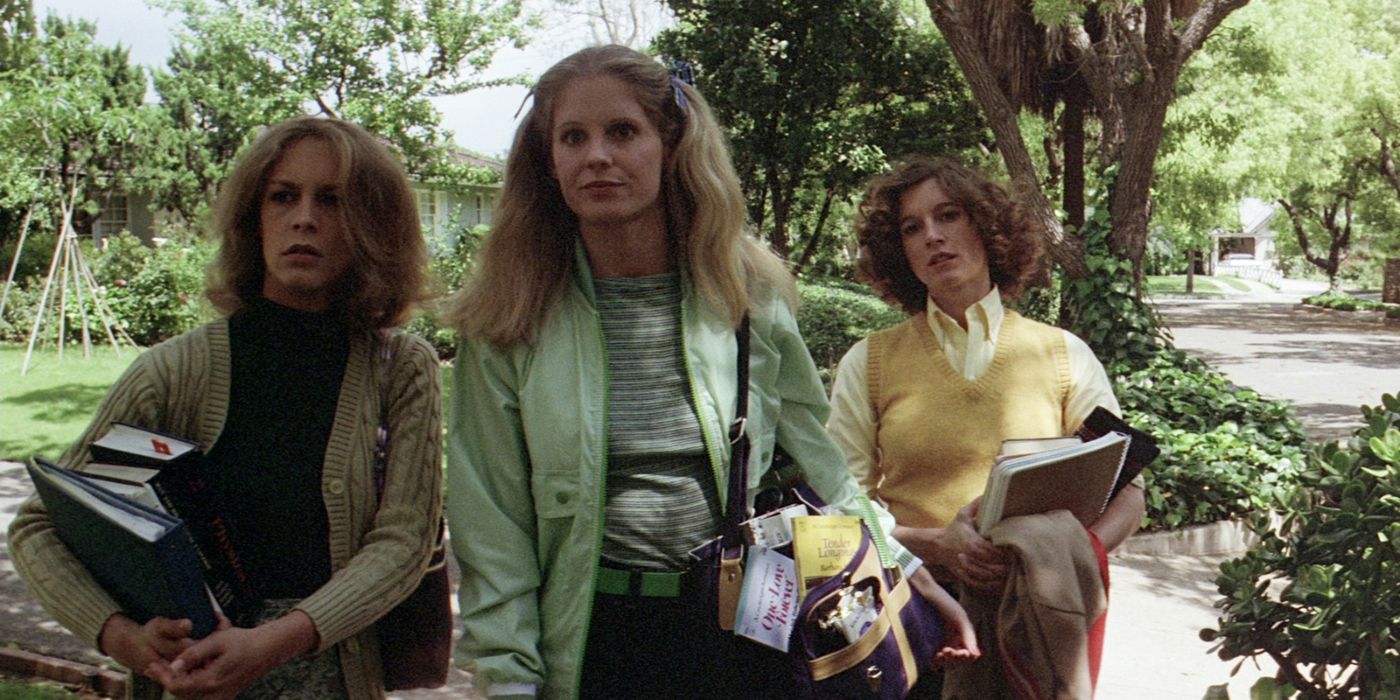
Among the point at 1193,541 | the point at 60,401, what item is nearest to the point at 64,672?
the point at 1193,541

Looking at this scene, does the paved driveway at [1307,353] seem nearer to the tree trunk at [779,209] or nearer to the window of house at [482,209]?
the tree trunk at [779,209]

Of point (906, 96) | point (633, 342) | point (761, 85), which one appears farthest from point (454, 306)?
point (906, 96)

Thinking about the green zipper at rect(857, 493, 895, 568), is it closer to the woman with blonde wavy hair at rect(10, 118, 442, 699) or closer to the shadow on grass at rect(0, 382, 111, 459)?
the woman with blonde wavy hair at rect(10, 118, 442, 699)

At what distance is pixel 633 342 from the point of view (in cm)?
214

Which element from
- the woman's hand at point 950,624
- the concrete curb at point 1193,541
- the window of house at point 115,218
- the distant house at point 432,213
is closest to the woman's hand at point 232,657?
the woman's hand at point 950,624

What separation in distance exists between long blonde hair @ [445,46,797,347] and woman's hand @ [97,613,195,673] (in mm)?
642

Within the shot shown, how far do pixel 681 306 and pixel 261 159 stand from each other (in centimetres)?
80

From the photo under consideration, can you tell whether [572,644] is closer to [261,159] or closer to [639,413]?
[639,413]

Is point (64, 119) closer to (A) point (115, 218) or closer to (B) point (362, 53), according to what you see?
(B) point (362, 53)

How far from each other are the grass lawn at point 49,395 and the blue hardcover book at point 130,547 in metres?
8.99

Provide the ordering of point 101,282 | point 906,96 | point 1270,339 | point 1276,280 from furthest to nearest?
point 1276,280 → point 1270,339 → point 101,282 → point 906,96

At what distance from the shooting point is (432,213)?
83.0ft

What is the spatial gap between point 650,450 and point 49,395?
526 inches

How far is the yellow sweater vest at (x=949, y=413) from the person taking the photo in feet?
8.64
